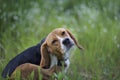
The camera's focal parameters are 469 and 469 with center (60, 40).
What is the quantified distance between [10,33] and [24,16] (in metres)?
0.46

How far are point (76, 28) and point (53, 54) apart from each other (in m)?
2.85

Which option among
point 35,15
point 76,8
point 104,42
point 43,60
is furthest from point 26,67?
point 76,8

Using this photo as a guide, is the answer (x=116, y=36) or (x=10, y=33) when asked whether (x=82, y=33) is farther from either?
(x=10, y=33)

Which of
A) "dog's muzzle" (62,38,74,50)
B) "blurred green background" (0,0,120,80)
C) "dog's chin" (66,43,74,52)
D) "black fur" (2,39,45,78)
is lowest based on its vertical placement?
"blurred green background" (0,0,120,80)

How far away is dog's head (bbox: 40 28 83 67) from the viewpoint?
422 centimetres

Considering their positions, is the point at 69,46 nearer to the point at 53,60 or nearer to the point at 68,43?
the point at 68,43

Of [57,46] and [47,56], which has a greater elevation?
[57,46]

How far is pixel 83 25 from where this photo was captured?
7.18 meters

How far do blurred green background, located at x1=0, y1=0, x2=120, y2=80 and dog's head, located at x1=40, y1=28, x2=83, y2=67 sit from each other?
0.61 meters

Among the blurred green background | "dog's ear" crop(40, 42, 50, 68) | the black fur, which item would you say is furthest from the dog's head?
the blurred green background

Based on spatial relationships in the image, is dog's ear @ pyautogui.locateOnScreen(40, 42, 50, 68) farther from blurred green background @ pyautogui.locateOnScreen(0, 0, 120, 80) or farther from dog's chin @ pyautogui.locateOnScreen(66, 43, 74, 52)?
blurred green background @ pyautogui.locateOnScreen(0, 0, 120, 80)

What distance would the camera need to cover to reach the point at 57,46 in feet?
13.8

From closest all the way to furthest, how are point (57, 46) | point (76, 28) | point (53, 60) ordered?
point (57, 46), point (53, 60), point (76, 28)

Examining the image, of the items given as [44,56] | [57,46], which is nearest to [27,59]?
[44,56]
